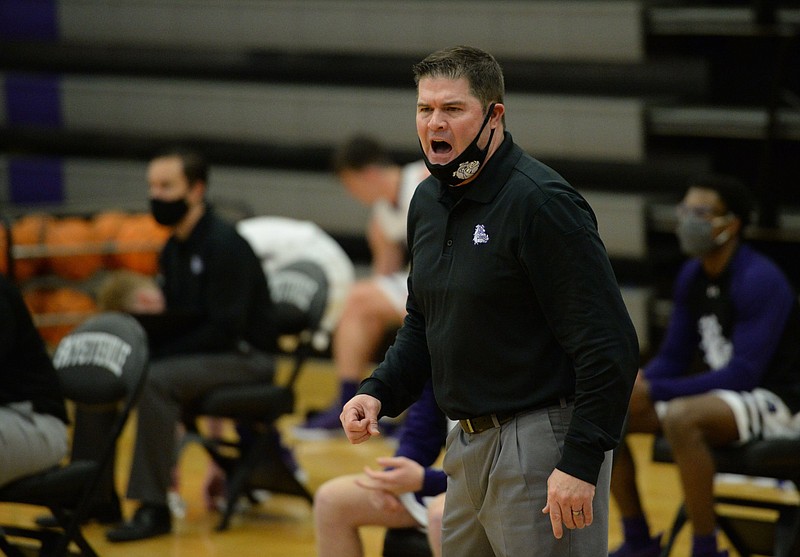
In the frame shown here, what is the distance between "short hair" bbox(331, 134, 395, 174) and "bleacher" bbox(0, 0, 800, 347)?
1068mm

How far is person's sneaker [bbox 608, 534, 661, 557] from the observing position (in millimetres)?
4262

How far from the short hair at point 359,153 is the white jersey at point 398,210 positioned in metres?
0.17

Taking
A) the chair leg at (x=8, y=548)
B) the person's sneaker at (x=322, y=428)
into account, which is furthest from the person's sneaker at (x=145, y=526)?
the person's sneaker at (x=322, y=428)

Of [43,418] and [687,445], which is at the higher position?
[43,418]

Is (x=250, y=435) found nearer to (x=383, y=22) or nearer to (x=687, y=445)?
(x=687, y=445)

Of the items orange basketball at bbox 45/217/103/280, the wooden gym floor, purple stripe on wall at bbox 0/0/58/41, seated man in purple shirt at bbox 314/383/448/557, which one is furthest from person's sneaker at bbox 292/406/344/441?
purple stripe on wall at bbox 0/0/58/41

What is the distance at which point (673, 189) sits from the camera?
742cm

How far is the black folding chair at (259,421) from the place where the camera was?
4.92 metres

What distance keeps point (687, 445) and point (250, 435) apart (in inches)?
75.8

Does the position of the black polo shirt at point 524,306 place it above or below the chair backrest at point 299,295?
above

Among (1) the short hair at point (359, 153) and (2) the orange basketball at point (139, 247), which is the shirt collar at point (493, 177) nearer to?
(1) the short hair at point (359, 153)

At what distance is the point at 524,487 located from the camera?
8.04 ft

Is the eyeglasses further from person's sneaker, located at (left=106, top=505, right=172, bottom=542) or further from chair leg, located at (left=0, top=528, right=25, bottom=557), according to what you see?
chair leg, located at (left=0, top=528, right=25, bottom=557)

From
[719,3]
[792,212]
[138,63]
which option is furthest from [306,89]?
[792,212]
